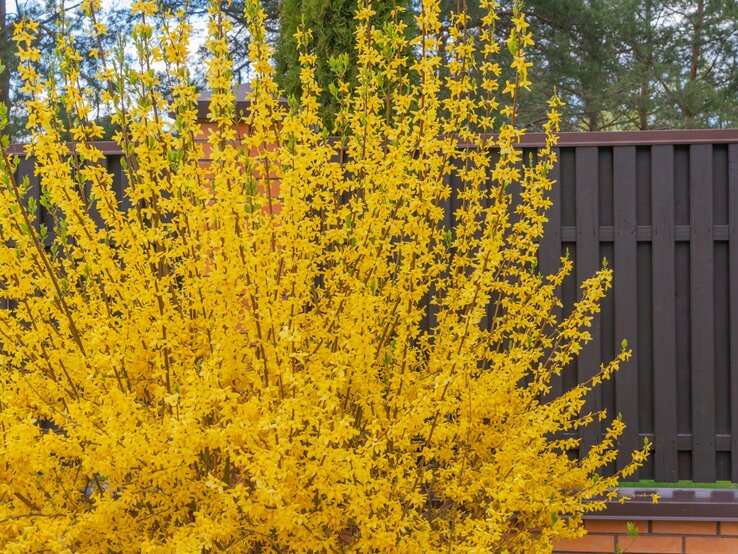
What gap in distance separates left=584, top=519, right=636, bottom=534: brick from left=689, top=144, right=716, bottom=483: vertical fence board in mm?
361

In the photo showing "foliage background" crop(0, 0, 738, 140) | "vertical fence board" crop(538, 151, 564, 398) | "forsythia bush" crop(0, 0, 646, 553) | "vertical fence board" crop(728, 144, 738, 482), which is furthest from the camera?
"foliage background" crop(0, 0, 738, 140)

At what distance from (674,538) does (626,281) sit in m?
1.06

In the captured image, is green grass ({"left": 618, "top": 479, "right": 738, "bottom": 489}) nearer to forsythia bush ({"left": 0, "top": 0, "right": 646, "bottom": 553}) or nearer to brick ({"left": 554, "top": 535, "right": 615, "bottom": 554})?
brick ({"left": 554, "top": 535, "right": 615, "bottom": 554})

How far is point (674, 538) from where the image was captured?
319cm

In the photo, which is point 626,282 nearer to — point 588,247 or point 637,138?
point 588,247

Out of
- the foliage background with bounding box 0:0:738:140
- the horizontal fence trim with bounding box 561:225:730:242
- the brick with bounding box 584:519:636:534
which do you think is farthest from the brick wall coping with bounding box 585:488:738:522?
the foliage background with bounding box 0:0:738:140

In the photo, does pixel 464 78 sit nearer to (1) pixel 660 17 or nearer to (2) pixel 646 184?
(2) pixel 646 184

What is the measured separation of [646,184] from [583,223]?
0.32 meters

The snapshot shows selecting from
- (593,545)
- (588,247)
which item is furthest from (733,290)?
(593,545)

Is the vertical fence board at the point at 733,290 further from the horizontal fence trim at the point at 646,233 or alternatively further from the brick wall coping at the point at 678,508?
the brick wall coping at the point at 678,508

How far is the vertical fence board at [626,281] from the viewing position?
11.1 feet

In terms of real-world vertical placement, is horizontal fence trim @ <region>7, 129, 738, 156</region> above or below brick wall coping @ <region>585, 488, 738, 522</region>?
above

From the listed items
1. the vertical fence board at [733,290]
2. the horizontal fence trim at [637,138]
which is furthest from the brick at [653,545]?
the horizontal fence trim at [637,138]

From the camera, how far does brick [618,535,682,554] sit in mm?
3193
